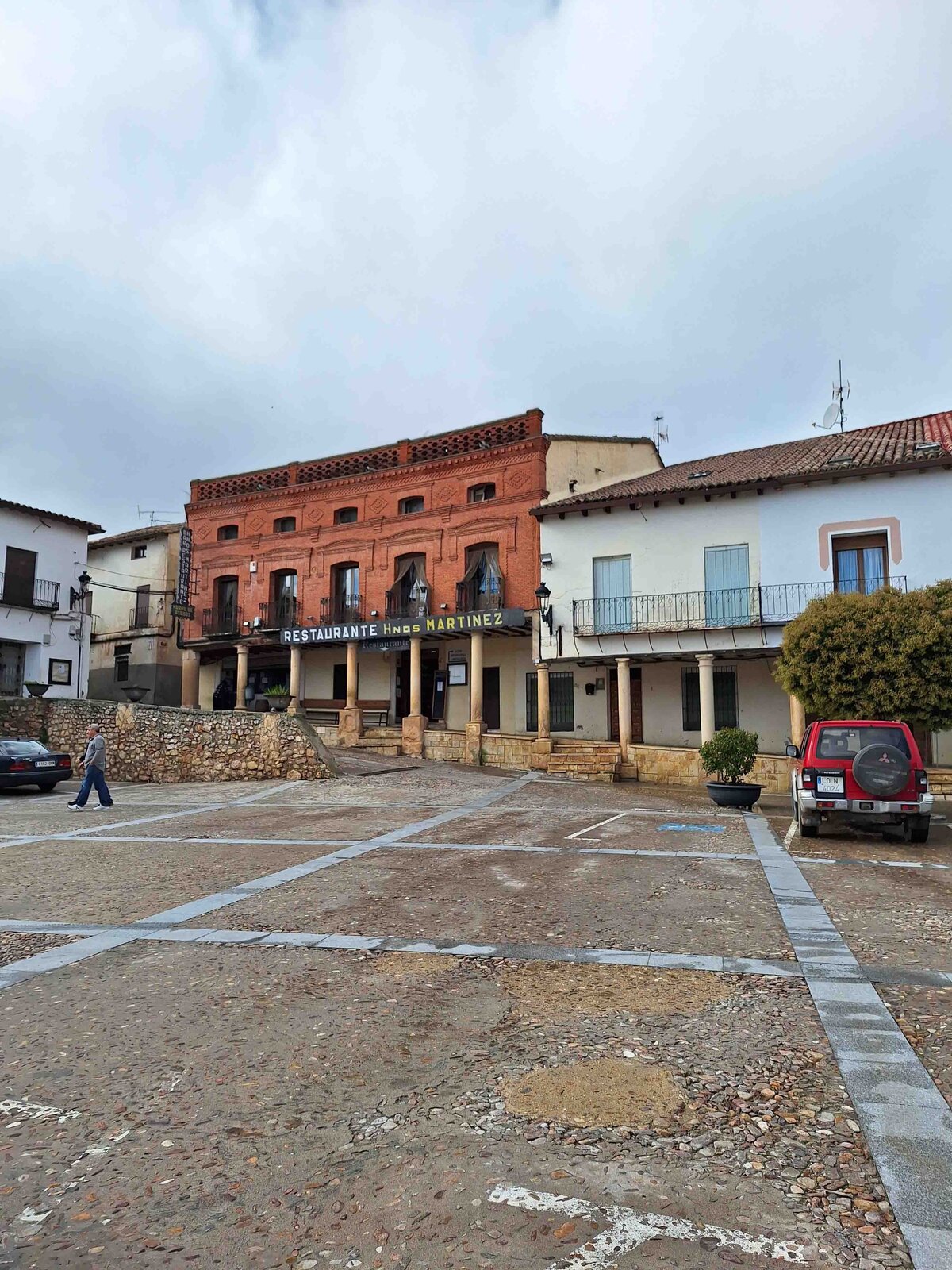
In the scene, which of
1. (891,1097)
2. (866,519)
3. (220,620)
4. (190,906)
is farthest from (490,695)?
(891,1097)

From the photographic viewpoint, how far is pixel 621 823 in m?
12.4

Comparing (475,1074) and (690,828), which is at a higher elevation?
(475,1074)

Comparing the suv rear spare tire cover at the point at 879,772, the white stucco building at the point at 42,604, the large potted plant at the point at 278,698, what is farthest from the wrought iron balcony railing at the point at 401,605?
the suv rear spare tire cover at the point at 879,772

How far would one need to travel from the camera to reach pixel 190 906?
6.82m

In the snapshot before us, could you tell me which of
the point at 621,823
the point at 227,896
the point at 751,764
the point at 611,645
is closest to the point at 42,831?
the point at 227,896

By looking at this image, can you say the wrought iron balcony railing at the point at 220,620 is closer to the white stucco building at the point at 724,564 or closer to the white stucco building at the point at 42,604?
the white stucco building at the point at 42,604

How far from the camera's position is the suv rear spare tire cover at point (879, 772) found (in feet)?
33.5

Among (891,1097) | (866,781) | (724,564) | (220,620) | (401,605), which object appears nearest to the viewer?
(891,1097)

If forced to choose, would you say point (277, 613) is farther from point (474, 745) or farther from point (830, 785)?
point (830, 785)

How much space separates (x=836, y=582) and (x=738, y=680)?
408 cm

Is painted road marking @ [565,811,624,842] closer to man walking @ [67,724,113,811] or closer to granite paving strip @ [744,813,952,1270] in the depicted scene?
granite paving strip @ [744,813,952,1270]

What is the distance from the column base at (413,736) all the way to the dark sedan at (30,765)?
950 centimetres

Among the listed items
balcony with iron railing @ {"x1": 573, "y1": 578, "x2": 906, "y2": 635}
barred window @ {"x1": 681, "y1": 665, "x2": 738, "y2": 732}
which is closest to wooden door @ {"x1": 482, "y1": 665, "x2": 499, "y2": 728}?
balcony with iron railing @ {"x1": 573, "y1": 578, "x2": 906, "y2": 635}

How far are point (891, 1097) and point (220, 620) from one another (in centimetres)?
2950
